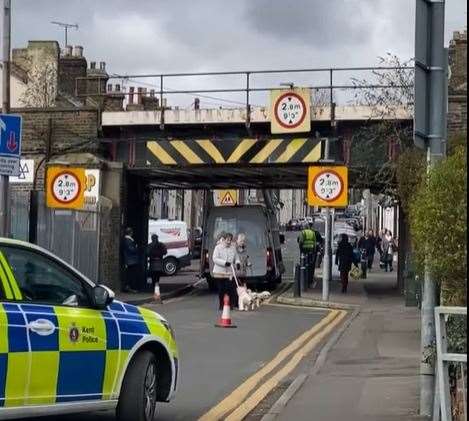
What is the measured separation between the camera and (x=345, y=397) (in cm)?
1043

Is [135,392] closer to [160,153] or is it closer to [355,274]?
[160,153]

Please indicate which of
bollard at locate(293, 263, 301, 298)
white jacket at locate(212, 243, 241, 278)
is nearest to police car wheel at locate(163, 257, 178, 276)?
bollard at locate(293, 263, 301, 298)

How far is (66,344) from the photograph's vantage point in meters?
7.40

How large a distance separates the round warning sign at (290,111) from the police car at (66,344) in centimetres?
1619

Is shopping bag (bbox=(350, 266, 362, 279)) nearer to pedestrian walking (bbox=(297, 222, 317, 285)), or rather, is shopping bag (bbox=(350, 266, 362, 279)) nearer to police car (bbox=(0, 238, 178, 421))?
pedestrian walking (bbox=(297, 222, 317, 285))

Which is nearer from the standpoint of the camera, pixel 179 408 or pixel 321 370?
pixel 179 408

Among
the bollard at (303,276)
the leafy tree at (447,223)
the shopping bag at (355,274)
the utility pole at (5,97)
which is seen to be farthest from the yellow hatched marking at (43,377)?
the shopping bag at (355,274)

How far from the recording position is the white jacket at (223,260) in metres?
21.5

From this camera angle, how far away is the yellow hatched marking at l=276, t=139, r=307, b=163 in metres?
25.1

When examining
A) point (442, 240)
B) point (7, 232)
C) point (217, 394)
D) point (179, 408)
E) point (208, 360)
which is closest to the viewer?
point (442, 240)

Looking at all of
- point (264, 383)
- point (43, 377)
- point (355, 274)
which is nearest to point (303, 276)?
point (355, 274)

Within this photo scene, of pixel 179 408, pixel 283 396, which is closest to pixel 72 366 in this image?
pixel 179 408

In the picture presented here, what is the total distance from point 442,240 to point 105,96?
1918 cm

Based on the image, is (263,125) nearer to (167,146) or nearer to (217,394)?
(167,146)
